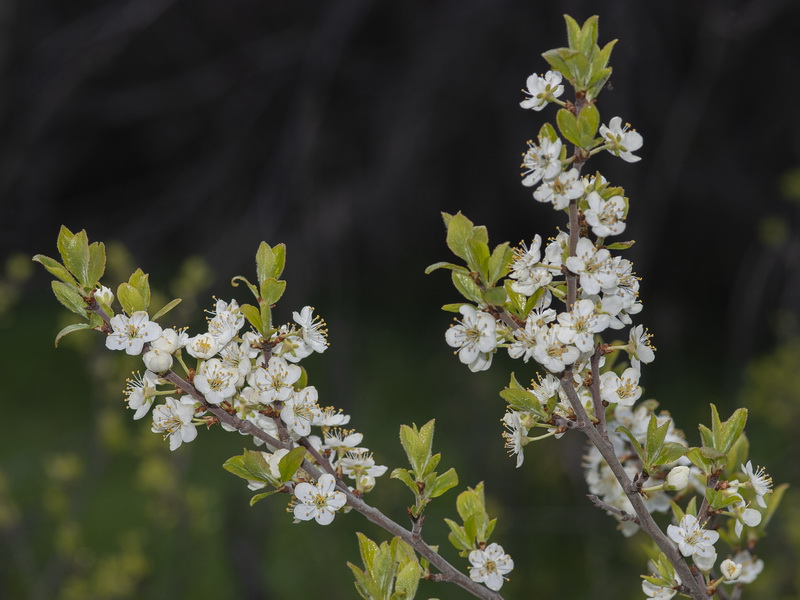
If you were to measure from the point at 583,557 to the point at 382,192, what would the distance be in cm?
170

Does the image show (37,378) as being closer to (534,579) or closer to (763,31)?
(534,579)

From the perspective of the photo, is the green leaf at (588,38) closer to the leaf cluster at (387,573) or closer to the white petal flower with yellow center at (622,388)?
the white petal flower with yellow center at (622,388)

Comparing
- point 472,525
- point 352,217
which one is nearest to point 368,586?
point 472,525

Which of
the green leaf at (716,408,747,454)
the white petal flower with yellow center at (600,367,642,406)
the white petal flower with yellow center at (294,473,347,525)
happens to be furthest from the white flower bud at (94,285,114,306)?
the green leaf at (716,408,747,454)

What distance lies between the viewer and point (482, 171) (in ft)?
12.4

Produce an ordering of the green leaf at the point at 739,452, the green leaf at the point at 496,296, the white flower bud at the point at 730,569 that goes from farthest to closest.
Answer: the green leaf at the point at 739,452, the white flower bud at the point at 730,569, the green leaf at the point at 496,296

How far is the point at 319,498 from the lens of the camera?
0.71 metres

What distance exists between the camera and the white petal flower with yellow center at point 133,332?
0.71m

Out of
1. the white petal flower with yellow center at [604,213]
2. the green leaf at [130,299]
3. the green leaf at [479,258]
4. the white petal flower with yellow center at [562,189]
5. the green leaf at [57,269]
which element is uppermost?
the white petal flower with yellow center at [562,189]

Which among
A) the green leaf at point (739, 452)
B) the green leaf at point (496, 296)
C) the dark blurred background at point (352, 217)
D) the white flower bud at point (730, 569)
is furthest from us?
the dark blurred background at point (352, 217)

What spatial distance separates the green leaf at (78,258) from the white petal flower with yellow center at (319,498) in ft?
0.85

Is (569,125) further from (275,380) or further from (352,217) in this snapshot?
(352,217)

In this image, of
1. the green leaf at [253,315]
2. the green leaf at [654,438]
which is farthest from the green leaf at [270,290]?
the green leaf at [654,438]

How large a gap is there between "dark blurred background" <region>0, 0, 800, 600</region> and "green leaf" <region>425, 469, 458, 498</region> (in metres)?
1.30
